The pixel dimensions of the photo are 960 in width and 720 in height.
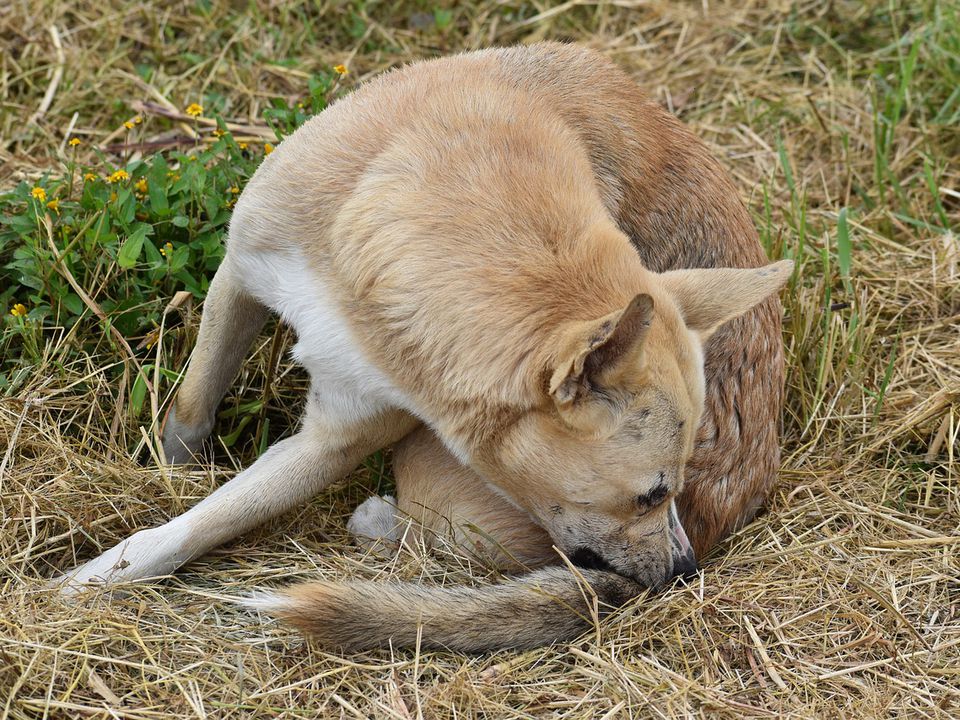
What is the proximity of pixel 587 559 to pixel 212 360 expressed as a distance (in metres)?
1.55

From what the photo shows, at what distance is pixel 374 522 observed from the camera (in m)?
4.10

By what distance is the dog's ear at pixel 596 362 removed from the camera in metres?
2.94

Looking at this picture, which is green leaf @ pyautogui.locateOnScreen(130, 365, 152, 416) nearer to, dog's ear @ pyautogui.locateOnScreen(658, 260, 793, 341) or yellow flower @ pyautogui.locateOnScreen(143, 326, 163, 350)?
yellow flower @ pyautogui.locateOnScreen(143, 326, 163, 350)

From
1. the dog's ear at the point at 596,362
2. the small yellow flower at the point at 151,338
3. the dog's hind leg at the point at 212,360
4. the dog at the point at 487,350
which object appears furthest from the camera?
the small yellow flower at the point at 151,338

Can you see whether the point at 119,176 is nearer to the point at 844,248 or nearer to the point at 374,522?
the point at 374,522

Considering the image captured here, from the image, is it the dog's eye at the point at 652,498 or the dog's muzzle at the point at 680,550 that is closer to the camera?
the dog's eye at the point at 652,498

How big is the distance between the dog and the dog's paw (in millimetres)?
167

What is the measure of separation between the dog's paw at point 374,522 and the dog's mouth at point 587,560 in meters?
0.71

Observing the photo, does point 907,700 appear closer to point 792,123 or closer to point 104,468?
point 104,468

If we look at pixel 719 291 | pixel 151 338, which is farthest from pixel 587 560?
pixel 151 338

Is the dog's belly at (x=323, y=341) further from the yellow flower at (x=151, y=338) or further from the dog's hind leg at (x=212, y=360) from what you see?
the yellow flower at (x=151, y=338)

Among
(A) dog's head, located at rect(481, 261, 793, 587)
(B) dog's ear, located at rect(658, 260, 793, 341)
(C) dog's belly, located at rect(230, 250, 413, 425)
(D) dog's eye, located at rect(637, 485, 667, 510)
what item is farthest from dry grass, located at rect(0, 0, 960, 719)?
(B) dog's ear, located at rect(658, 260, 793, 341)

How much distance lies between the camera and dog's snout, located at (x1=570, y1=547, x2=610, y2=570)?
3635 millimetres

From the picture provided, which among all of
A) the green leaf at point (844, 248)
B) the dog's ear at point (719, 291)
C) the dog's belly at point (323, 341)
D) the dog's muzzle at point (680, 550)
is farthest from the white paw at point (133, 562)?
the green leaf at point (844, 248)
